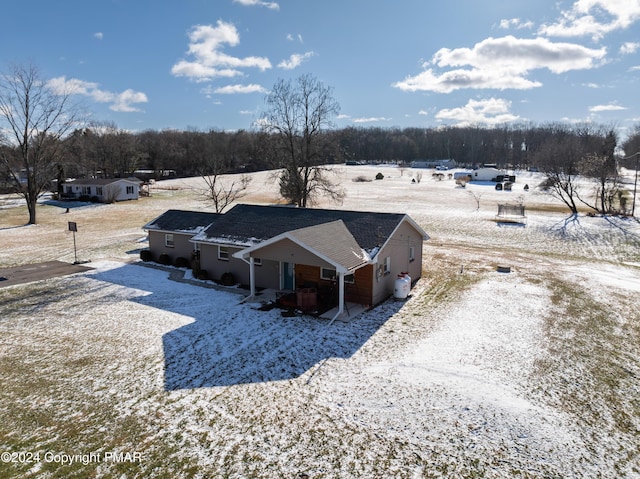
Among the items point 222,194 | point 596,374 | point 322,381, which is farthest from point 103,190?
point 596,374

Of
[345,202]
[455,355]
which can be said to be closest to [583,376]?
[455,355]

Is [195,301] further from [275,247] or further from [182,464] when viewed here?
[182,464]

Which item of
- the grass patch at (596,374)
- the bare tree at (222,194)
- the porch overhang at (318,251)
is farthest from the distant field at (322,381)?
the bare tree at (222,194)

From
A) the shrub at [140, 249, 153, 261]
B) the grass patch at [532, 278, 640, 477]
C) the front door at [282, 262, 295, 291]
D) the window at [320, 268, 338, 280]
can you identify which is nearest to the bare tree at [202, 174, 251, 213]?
the shrub at [140, 249, 153, 261]

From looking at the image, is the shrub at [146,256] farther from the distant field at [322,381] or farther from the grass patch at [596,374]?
the grass patch at [596,374]

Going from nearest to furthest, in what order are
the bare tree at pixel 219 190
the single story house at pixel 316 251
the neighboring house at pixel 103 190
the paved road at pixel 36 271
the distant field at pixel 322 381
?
the distant field at pixel 322 381 < the single story house at pixel 316 251 < the paved road at pixel 36 271 < the bare tree at pixel 219 190 < the neighboring house at pixel 103 190

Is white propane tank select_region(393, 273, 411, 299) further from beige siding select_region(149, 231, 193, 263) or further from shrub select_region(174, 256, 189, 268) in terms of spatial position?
shrub select_region(174, 256, 189, 268)
